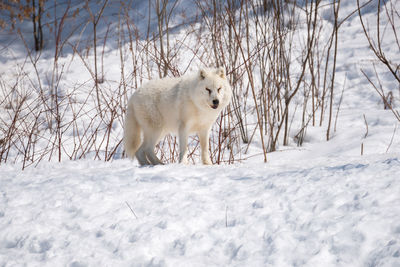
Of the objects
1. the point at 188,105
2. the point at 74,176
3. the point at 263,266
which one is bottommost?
the point at 263,266

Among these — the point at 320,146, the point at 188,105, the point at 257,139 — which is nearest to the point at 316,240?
the point at 188,105

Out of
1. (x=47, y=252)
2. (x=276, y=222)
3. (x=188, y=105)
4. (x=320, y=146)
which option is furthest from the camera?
(x=320, y=146)

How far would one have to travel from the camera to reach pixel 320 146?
5352mm

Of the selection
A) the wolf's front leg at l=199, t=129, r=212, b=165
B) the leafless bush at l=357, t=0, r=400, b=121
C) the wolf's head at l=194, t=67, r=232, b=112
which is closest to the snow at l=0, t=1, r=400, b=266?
the wolf's head at l=194, t=67, r=232, b=112

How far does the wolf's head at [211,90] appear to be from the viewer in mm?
3566

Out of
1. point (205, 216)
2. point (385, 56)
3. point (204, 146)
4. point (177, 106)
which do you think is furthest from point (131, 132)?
point (385, 56)

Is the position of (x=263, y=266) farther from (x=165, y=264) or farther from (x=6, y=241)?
(x=6, y=241)

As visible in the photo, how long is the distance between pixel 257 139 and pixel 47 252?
4608mm

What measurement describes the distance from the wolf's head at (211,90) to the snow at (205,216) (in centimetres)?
91

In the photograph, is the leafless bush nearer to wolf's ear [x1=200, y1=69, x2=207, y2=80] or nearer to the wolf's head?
the wolf's head

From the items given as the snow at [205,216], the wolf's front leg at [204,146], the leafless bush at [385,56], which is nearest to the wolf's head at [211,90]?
the wolf's front leg at [204,146]

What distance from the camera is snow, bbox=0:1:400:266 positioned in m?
1.66

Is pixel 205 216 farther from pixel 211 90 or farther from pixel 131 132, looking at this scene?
pixel 131 132

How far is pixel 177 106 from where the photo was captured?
374cm
